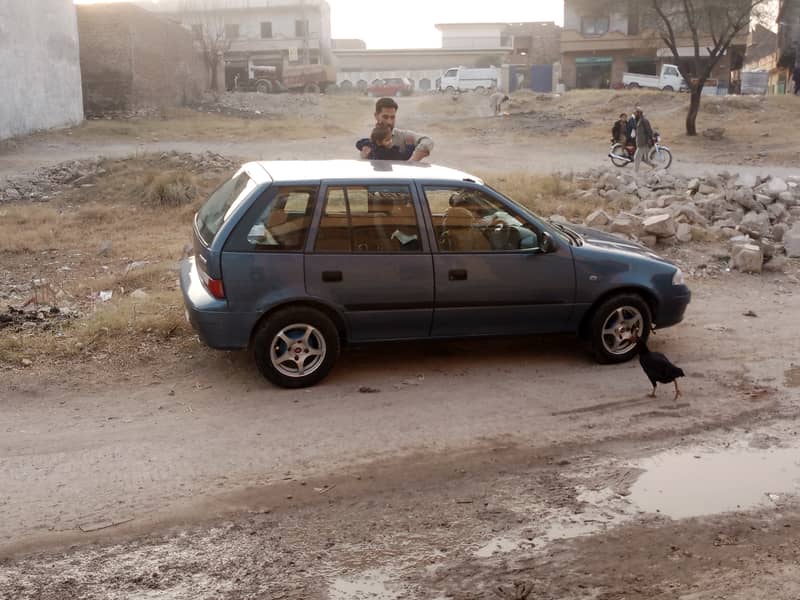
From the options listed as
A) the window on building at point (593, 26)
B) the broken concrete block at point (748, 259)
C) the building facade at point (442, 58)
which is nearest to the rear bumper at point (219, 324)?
the broken concrete block at point (748, 259)

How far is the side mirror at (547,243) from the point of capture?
243 inches

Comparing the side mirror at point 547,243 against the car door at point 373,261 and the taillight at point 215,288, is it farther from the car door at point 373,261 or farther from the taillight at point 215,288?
the taillight at point 215,288

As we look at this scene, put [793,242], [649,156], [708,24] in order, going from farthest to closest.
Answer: [708,24] → [649,156] → [793,242]

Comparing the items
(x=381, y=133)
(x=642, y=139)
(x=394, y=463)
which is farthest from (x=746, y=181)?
(x=394, y=463)

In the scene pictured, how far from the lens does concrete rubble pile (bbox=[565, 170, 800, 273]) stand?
10.5 m

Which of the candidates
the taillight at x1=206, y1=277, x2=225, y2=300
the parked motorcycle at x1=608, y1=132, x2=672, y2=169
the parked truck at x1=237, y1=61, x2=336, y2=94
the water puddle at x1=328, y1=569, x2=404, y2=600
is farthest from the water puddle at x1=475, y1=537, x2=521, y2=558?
the parked truck at x1=237, y1=61, x2=336, y2=94

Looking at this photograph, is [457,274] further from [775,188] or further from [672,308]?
[775,188]

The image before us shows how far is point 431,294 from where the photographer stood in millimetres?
5973

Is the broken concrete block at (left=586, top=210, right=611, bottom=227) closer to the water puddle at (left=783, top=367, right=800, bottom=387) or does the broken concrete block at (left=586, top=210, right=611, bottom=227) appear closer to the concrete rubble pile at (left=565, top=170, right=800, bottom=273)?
the concrete rubble pile at (left=565, top=170, right=800, bottom=273)

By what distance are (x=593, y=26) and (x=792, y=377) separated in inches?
2309

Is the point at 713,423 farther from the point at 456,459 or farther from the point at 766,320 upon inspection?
the point at 766,320

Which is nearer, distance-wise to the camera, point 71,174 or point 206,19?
point 71,174

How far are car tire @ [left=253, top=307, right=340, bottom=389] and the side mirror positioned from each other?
1688 mm

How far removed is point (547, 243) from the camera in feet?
20.3
